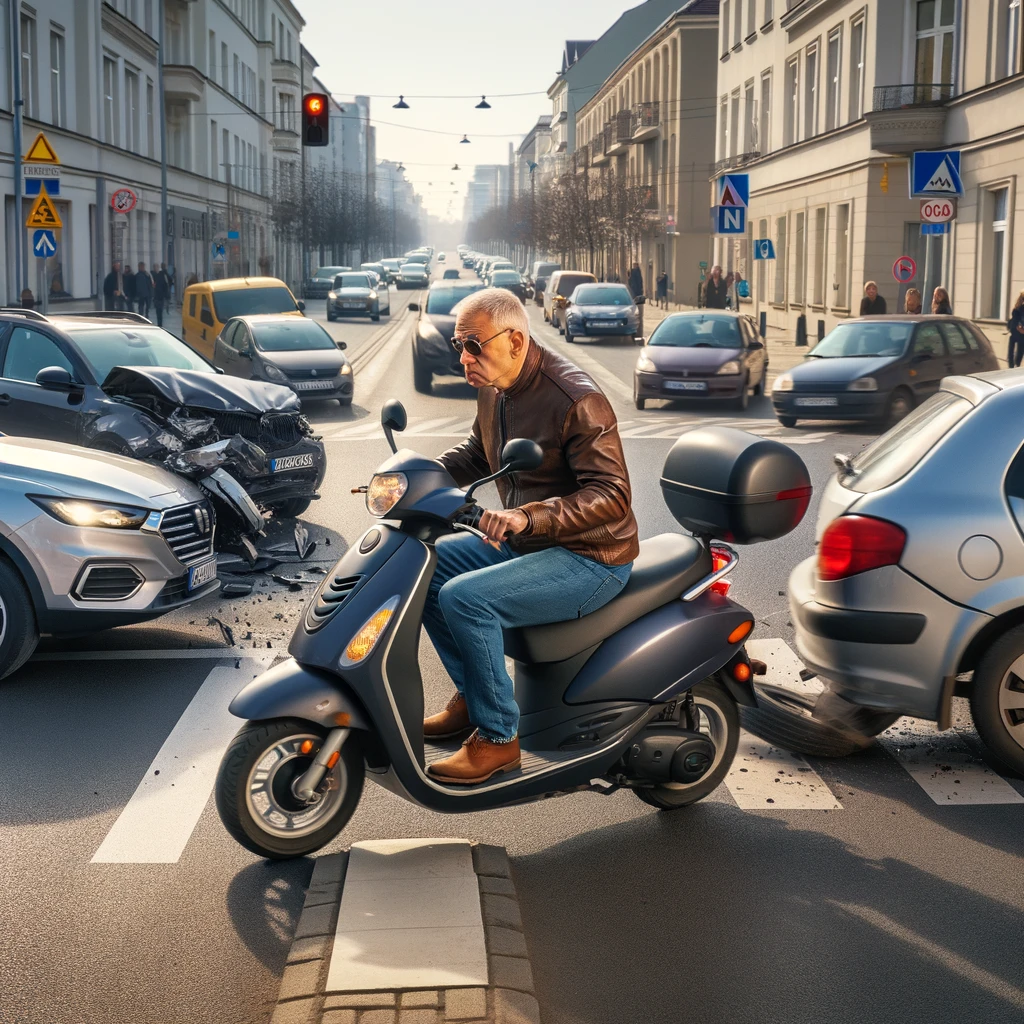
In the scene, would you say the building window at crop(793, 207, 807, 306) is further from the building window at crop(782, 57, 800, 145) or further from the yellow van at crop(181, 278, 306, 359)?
the yellow van at crop(181, 278, 306, 359)

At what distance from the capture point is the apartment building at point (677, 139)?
67.2 m

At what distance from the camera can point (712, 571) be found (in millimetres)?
4922

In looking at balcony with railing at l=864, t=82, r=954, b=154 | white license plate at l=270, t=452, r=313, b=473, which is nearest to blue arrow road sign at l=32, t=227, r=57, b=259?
white license plate at l=270, t=452, r=313, b=473

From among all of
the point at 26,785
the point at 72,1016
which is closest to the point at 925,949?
the point at 72,1016

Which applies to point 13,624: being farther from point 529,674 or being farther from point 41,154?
point 41,154

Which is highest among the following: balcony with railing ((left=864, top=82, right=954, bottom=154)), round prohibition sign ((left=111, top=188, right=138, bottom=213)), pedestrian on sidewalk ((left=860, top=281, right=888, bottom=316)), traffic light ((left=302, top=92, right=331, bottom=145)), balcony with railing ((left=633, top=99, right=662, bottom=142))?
balcony with railing ((left=633, top=99, right=662, bottom=142))

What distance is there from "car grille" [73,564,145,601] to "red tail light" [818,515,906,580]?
336 centimetres

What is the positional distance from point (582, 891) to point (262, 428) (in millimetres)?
7451

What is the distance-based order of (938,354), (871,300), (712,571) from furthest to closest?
(871,300) → (938,354) → (712,571)

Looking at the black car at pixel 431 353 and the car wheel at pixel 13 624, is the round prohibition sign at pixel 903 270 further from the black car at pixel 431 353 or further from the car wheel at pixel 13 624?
the car wheel at pixel 13 624

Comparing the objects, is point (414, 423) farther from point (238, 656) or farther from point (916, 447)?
point (916, 447)

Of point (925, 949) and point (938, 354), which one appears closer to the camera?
point (925, 949)

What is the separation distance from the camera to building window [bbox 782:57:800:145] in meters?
43.3

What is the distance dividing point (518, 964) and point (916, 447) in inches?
112
